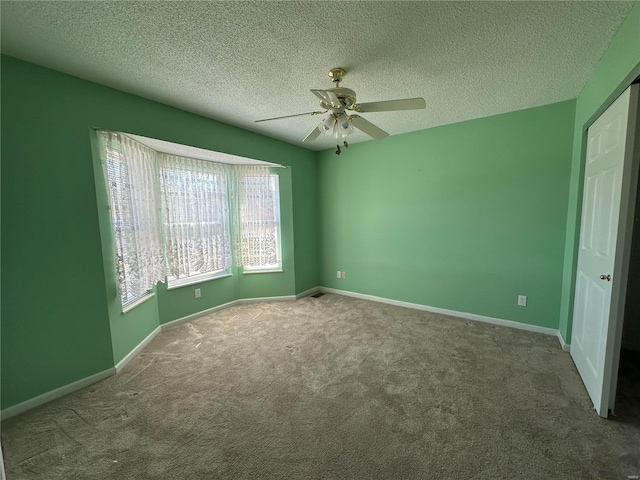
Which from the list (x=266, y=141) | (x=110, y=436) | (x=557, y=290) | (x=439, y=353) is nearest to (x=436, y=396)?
(x=439, y=353)

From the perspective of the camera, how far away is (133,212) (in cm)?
251

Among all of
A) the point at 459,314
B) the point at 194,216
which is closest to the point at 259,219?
the point at 194,216

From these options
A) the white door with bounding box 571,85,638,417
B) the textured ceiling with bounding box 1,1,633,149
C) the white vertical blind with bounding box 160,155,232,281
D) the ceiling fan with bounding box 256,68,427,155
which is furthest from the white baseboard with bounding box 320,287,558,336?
the ceiling fan with bounding box 256,68,427,155

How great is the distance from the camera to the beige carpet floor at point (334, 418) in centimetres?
139

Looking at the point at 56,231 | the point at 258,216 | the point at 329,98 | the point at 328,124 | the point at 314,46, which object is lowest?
the point at 56,231

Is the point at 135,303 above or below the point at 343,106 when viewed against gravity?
below

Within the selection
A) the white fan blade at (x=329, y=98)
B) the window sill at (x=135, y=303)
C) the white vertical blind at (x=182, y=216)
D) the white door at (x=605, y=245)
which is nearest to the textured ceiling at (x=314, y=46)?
the white fan blade at (x=329, y=98)

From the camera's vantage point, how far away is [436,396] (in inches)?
74.8

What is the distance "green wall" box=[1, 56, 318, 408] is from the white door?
11.8 feet

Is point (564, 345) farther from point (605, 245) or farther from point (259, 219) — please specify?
point (259, 219)

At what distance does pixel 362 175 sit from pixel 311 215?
108cm

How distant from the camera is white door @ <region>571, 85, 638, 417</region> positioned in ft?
5.16

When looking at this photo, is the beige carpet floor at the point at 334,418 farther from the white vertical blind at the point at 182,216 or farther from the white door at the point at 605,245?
the white vertical blind at the point at 182,216

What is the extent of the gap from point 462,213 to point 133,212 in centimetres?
370
